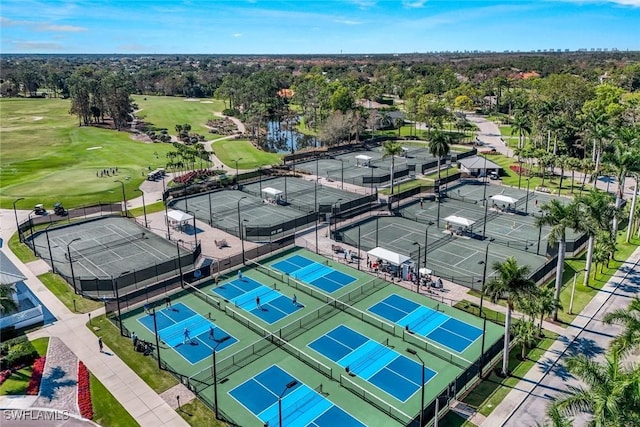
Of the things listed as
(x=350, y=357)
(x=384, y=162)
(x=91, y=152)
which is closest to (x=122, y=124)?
(x=91, y=152)

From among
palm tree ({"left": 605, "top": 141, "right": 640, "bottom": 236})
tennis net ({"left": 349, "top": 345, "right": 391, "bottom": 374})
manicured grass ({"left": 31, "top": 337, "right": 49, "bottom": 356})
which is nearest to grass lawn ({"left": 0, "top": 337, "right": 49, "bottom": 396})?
manicured grass ({"left": 31, "top": 337, "right": 49, "bottom": 356})

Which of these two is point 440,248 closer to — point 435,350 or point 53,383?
point 435,350

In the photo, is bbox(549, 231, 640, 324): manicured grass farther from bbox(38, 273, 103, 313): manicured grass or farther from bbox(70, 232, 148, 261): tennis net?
bbox(70, 232, 148, 261): tennis net

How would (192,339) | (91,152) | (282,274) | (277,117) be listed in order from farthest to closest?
(277,117), (91,152), (282,274), (192,339)

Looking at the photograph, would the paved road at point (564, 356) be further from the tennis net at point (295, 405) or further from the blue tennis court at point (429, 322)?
the tennis net at point (295, 405)

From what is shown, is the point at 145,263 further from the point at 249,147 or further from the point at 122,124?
the point at 122,124

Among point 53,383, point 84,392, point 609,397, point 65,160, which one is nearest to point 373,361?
point 609,397
